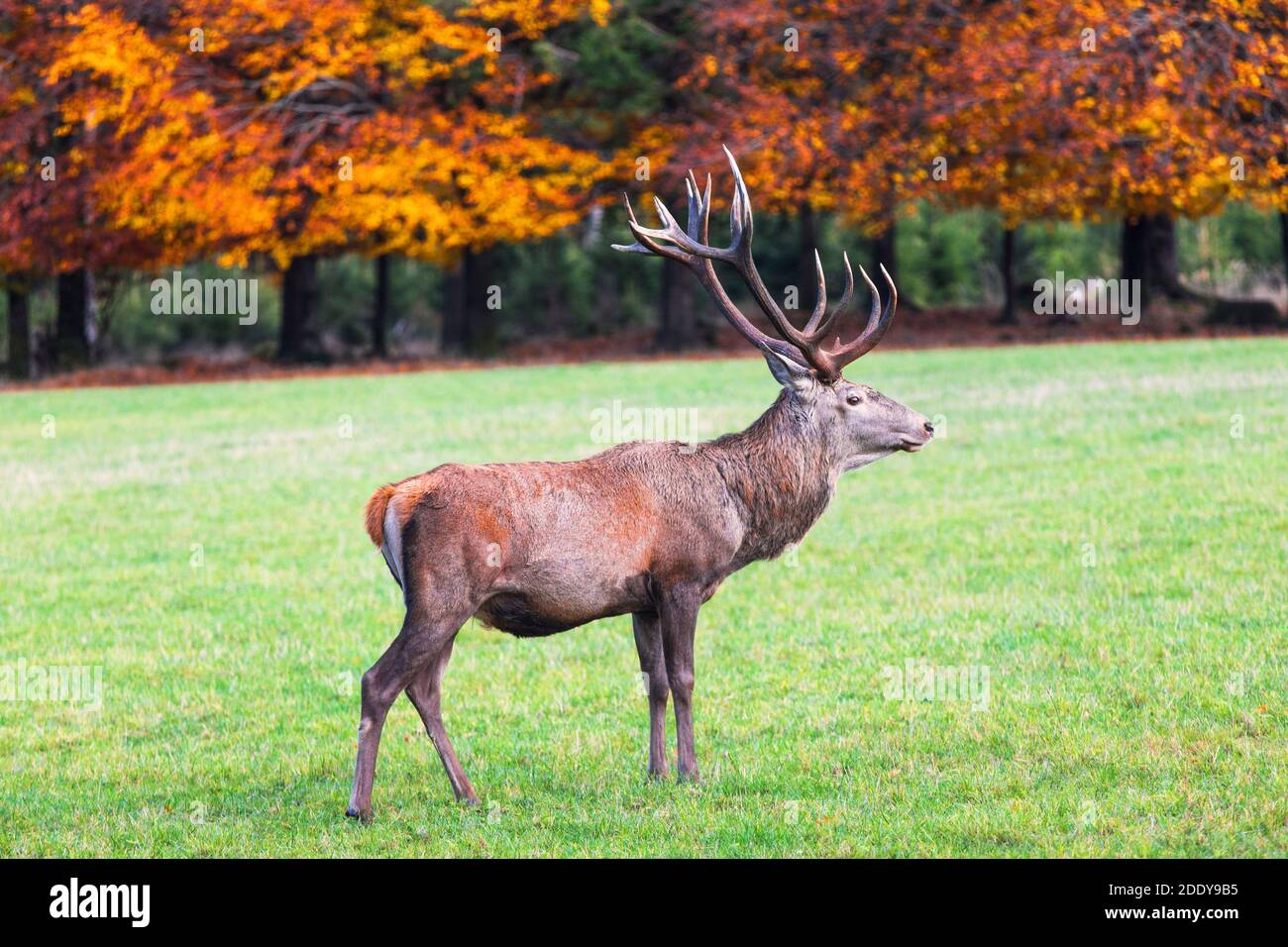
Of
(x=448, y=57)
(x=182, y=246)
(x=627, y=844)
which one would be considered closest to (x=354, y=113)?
(x=448, y=57)

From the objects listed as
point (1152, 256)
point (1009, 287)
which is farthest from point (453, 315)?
point (1152, 256)

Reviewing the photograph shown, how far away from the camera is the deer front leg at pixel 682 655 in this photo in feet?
23.8

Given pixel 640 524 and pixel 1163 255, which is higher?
pixel 1163 255

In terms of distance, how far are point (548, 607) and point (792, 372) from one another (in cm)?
168

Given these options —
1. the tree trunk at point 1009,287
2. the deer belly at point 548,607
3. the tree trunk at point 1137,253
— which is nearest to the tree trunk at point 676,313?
the tree trunk at point 1009,287

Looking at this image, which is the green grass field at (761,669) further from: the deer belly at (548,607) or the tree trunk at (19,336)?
the tree trunk at (19,336)

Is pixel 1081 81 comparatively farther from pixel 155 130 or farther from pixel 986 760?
pixel 986 760

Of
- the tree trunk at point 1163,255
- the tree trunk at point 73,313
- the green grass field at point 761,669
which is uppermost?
the tree trunk at point 1163,255

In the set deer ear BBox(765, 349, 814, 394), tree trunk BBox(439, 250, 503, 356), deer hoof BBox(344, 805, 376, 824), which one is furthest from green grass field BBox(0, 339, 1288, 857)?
tree trunk BBox(439, 250, 503, 356)

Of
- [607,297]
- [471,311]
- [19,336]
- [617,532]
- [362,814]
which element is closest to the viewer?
[362,814]

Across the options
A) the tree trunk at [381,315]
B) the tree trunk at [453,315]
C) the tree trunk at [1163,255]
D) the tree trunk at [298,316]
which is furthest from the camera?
the tree trunk at [381,315]

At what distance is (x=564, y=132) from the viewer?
1329 inches

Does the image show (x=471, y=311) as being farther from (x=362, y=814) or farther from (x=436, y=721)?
(x=362, y=814)

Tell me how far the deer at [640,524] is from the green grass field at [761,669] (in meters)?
0.56
